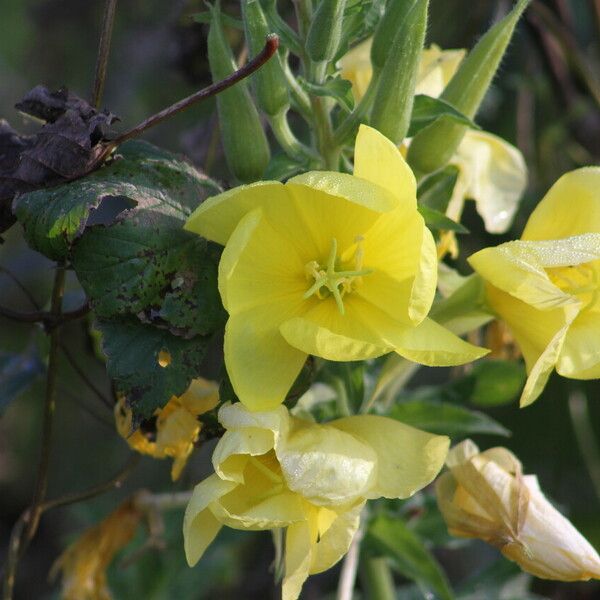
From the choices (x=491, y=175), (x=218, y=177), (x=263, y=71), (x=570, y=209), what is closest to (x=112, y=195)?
(x=263, y=71)

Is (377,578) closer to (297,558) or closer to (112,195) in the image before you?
(297,558)

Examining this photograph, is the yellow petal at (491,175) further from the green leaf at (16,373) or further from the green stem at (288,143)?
the green leaf at (16,373)

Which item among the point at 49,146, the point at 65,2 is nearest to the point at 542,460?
the point at 49,146

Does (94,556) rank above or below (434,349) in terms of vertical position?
below

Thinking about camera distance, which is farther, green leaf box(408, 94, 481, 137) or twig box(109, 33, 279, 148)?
green leaf box(408, 94, 481, 137)

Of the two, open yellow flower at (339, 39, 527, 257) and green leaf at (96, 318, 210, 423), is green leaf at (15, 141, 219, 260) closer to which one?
green leaf at (96, 318, 210, 423)

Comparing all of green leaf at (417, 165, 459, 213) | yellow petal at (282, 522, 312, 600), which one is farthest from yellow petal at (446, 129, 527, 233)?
yellow petal at (282, 522, 312, 600)
